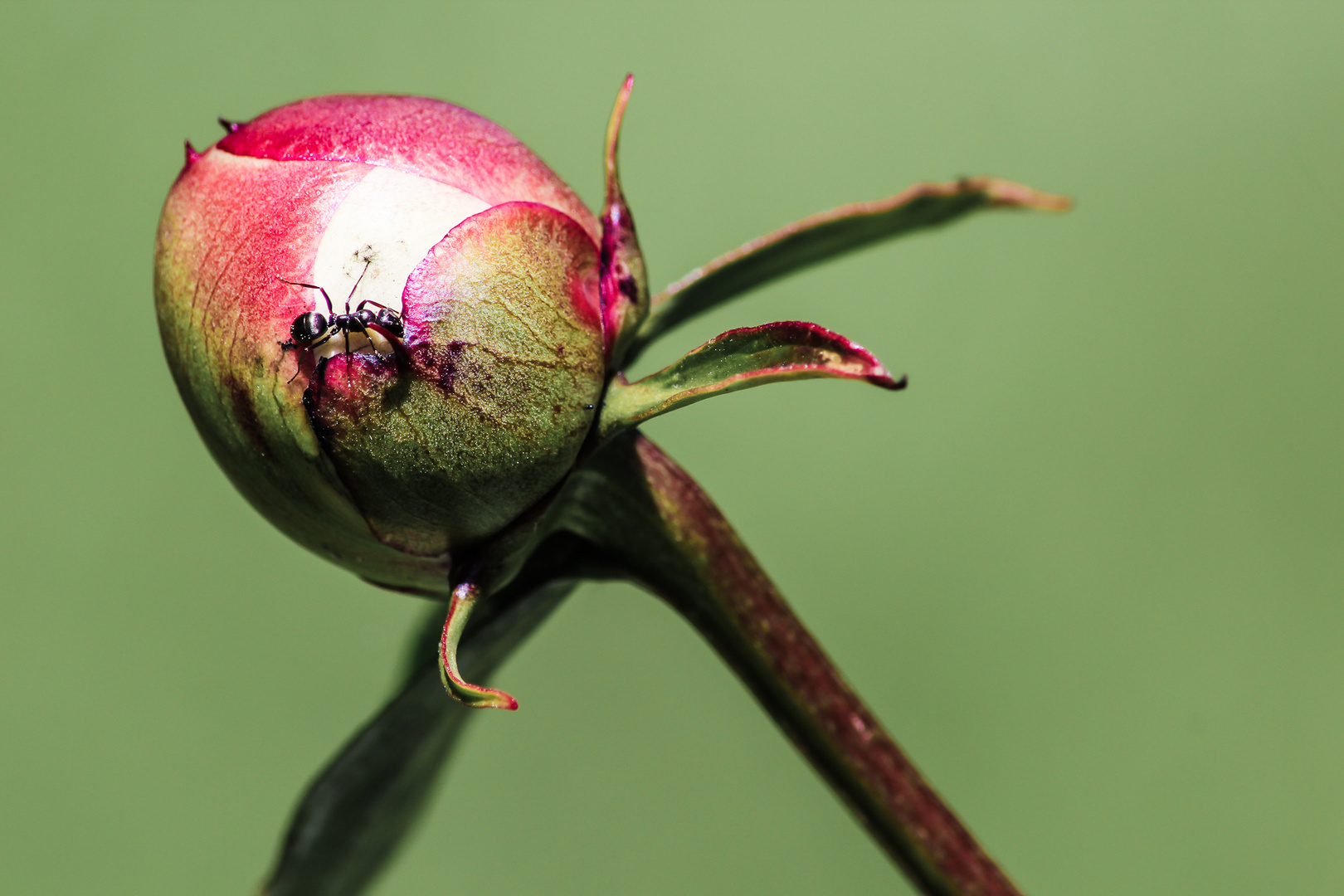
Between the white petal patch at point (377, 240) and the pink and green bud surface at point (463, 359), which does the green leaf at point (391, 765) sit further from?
the white petal patch at point (377, 240)

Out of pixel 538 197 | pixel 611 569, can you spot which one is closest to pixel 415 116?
pixel 538 197

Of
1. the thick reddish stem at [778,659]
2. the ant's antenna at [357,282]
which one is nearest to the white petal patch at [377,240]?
the ant's antenna at [357,282]

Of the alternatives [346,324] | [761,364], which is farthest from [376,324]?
[761,364]

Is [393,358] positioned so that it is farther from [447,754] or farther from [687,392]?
[447,754]

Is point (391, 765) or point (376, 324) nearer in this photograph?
point (376, 324)

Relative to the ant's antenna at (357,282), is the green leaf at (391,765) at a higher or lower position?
lower

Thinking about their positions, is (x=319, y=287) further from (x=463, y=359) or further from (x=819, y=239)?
(x=819, y=239)

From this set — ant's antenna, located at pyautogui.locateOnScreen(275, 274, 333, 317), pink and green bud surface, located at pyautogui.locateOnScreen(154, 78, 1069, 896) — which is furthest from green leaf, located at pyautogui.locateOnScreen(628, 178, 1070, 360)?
ant's antenna, located at pyautogui.locateOnScreen(275, 274, 333, 317)
